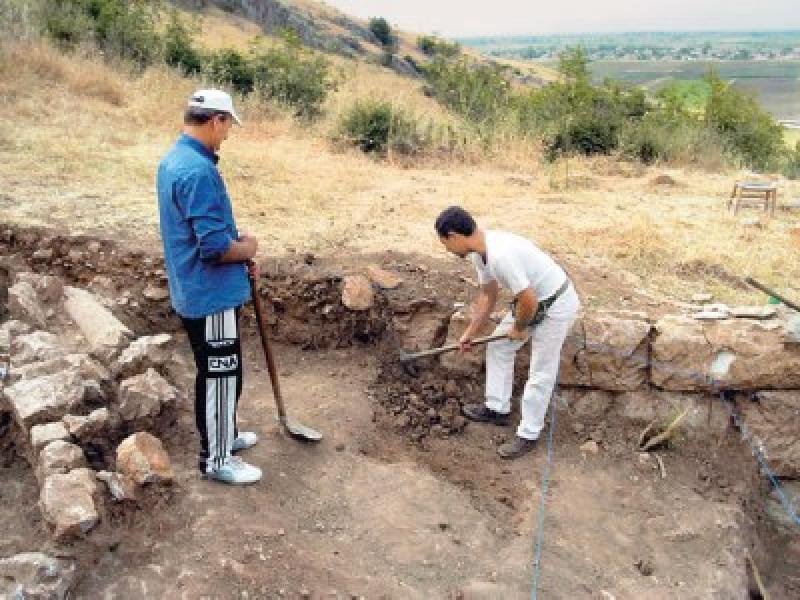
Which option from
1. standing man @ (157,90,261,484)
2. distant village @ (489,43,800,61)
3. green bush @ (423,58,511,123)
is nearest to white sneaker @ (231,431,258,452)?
standing man @ (157,90,261,484)

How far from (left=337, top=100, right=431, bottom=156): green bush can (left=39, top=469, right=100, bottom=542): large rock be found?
701 centimetres

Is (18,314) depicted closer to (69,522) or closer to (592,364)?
(69,522)

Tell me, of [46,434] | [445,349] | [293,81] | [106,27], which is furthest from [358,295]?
[106,27]

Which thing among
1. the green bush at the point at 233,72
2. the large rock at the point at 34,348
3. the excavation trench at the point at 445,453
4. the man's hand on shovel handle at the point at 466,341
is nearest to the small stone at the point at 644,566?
the excavation trench at the point at 445,453

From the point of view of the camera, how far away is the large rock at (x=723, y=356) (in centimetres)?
479

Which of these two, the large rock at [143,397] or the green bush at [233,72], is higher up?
the green bush at [233,72]

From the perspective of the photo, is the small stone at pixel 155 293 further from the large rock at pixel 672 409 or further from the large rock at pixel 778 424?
the large rock at pixel 778 424

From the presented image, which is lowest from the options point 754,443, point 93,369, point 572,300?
point 754,443

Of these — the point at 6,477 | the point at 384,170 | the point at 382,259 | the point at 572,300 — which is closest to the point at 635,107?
the point at 384,170

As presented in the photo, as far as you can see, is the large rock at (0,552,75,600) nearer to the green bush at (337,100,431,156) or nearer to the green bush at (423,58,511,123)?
the green bush at (337,100,431,156)

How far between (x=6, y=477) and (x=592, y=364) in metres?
3.42

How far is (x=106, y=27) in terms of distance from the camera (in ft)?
41.5

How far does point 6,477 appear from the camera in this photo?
3.85m

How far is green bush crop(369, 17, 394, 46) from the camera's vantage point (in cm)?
4322
